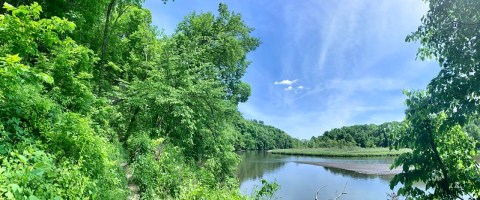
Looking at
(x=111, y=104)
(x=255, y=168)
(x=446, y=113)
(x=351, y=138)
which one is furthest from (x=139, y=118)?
(x=351, y=138)

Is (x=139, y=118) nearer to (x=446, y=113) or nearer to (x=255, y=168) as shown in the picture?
(x=446, y=113)

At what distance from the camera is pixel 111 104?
13.7m

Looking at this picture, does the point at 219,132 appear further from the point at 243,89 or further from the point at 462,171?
the point at 462,171

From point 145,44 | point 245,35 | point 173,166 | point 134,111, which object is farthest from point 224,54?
point 173,166

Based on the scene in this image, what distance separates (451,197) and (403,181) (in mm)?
768

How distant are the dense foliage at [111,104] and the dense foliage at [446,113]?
5022 millimetres

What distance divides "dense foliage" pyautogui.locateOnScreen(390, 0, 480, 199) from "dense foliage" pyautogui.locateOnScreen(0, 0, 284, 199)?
5.02m

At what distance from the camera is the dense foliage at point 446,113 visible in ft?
13.6

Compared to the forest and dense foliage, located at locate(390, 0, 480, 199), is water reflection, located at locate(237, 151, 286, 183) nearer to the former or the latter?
the forest

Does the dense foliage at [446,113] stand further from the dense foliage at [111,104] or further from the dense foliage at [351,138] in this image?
the dense foliage at [351,138]

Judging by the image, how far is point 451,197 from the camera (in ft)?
16.0

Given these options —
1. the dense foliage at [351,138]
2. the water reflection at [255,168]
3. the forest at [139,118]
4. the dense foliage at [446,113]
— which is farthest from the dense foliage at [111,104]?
the dense foliage at [351,138]

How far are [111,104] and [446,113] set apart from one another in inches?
508

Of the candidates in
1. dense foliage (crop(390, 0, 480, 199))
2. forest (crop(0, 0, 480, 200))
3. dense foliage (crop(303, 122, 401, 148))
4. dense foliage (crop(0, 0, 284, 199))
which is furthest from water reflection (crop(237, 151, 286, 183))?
dense foliage (crop(303, 122, 401, 148))
